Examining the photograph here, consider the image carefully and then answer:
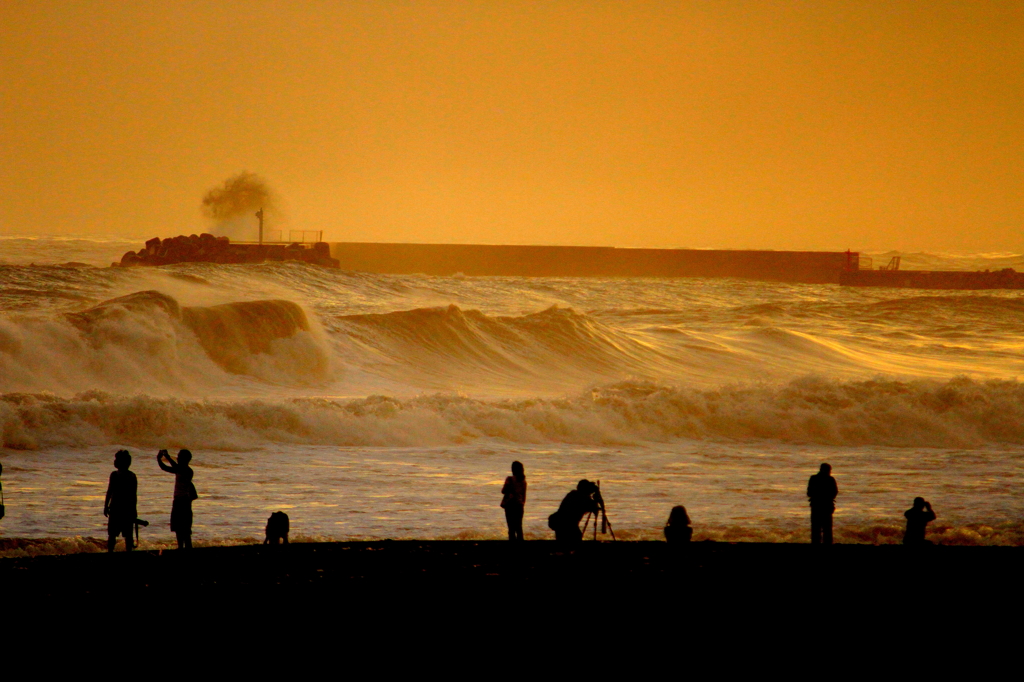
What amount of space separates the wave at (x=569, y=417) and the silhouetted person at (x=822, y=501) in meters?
11.7

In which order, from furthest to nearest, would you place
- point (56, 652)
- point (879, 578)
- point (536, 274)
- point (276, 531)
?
point (536, 274), point (276, 531), point (879, 578), point (56, 652)

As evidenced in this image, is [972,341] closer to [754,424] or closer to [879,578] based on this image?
[754,424]

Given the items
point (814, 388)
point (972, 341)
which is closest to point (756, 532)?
point (814, 388)

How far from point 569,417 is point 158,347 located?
12256mm

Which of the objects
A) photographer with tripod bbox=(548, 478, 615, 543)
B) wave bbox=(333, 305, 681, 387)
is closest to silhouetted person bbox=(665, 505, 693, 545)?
photographer with tripod bbox=(548, 478, 615, 543)

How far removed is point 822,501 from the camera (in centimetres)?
1004

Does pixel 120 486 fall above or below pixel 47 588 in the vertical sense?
above

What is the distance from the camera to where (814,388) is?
25172 millimetres

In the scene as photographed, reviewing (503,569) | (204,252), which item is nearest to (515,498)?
(503,569)

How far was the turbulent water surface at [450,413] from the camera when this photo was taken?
44.9 ft

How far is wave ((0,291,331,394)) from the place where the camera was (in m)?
25.7

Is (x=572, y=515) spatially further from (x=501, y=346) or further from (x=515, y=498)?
(x=501, y=346)

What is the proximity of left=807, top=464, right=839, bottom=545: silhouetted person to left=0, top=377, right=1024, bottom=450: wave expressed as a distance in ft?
38.2

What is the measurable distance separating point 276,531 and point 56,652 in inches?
138
